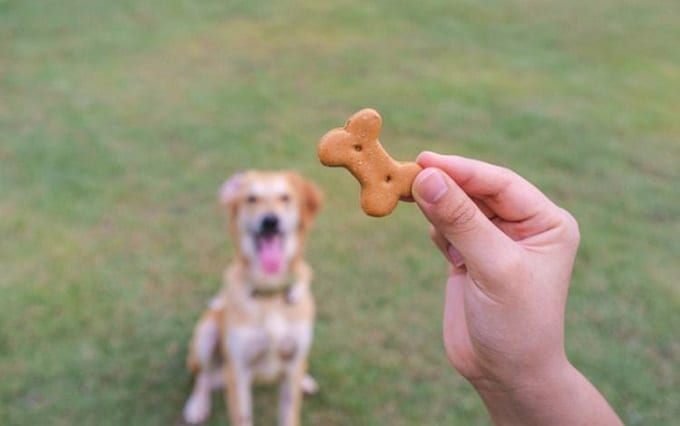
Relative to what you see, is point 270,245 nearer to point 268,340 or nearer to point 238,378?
point 268,340

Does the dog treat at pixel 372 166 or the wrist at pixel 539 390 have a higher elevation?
the dog treat at pixel 372 166

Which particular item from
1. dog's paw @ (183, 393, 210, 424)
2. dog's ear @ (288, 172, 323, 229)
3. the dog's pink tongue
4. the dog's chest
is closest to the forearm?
the dog's chest

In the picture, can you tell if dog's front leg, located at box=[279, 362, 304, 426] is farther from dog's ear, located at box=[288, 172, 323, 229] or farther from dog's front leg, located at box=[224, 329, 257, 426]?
dog's ear, located at box=[288, 172, 323, 229]

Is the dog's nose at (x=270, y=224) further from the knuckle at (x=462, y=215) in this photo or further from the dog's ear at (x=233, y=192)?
the knuckle at (x=462, y=215)

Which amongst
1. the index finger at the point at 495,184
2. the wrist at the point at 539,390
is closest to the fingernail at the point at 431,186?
the index finger at the point at 495,184

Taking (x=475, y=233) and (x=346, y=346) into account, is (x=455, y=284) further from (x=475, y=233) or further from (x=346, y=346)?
(x=346, y=346)

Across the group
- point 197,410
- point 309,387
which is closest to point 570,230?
point 309,387
